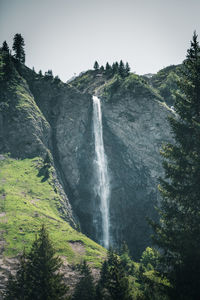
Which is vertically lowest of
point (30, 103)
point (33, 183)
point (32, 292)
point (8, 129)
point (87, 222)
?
point (87, 222)

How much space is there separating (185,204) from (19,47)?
109 meters

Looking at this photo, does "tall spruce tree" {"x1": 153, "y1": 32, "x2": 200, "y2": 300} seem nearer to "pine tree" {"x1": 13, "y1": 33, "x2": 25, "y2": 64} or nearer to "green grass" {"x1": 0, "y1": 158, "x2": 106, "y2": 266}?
"green grass" {"x1": 0, "y1": 158, "x2": 106, "y2": 266}

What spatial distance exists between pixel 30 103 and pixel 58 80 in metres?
20.2

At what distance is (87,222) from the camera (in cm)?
6569

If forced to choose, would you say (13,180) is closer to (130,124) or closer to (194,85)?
(130,124)

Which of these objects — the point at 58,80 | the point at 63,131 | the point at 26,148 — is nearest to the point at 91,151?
the point at 63,131

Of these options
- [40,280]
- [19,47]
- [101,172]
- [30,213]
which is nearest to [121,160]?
[101,172]

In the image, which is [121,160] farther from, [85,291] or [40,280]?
[40,280]

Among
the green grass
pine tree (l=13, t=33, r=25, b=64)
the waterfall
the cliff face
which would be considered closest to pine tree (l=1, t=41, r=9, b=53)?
pine tree (l=13, t=33, r=25, b=64)

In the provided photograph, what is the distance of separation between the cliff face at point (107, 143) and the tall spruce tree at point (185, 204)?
45510mm

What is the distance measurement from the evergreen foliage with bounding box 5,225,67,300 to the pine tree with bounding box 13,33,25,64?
99827 mm

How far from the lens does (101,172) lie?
74938 mm

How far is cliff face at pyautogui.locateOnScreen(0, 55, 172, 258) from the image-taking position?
223 feet

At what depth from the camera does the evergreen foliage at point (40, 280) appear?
875 inches
